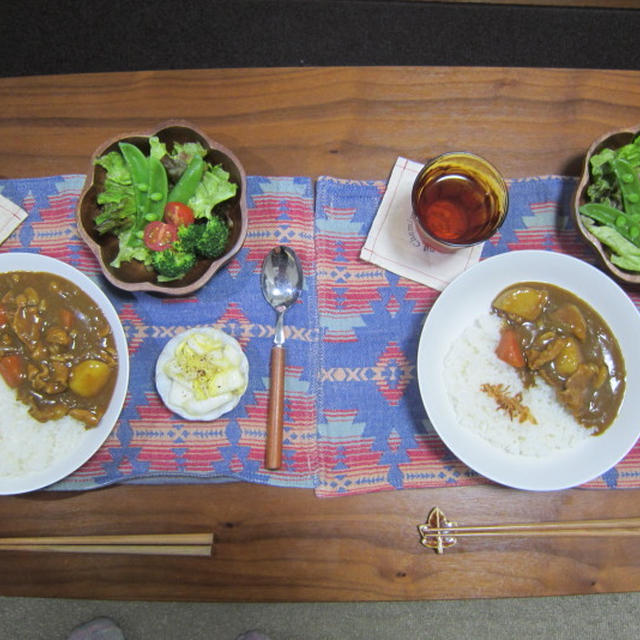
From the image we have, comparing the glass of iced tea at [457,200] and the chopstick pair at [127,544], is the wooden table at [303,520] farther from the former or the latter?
the glass of iced tea at [457,200]

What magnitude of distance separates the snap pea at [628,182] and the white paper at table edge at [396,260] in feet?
1.65

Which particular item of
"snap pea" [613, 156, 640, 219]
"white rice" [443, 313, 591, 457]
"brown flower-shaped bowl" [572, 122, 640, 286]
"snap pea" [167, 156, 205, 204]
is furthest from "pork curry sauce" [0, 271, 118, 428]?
"snap pea" [613, 156, 640, 219]

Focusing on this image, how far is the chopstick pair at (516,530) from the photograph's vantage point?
6.05 ft

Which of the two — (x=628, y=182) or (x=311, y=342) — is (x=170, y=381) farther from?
(x=628, y=182)

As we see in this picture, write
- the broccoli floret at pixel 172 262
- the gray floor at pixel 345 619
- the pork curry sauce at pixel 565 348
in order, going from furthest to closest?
the gray floor at pixel 345 619 < the pork curry sauce at pixel 565 348 < the broccoli floret at pixel 172 262

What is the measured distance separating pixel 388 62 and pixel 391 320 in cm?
204

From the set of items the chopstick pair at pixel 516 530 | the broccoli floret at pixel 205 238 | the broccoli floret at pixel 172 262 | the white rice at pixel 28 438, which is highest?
the broccoli floret at pixel 205 238

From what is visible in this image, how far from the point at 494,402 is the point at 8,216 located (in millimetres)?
1941

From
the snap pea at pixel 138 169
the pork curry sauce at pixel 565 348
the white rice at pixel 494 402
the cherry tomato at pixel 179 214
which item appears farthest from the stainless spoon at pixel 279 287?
the pork curry sauce at pixel 565 348

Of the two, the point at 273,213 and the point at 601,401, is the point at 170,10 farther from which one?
the point at 601,401

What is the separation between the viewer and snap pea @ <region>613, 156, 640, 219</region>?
1.78 metres

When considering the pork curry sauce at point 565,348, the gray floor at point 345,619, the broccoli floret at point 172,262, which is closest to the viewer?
the broccoli floret at point 172,262

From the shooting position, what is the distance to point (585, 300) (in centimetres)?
184

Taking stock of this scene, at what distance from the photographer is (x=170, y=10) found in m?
3.19
